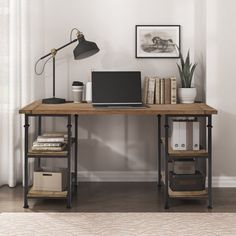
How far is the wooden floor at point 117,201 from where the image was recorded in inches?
145

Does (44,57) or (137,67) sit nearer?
(44,57)

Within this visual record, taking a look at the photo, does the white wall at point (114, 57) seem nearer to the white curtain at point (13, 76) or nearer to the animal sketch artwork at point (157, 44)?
the animal sketch artwork at point (157, 44)

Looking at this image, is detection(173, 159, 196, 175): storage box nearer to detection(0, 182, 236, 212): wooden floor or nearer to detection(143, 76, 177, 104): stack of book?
detection(0, 182, 236, 212): wooden floor

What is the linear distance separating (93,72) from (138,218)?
4.54 ft

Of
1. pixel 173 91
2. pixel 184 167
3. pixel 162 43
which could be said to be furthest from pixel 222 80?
pixel 184 167

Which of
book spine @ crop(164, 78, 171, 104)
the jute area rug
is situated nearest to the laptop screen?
book spine @ crop(164, 78, 171, 104)

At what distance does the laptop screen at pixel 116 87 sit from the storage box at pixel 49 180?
2.21 feet

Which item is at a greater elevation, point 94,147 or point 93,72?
point 93,72

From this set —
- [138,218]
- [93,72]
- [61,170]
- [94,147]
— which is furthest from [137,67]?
[138,218]

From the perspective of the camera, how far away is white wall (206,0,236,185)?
4.18 meters

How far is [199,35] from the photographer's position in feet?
14.5

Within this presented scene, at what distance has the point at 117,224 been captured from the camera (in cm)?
330

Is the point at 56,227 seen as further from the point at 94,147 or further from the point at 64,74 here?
the point at 64,74

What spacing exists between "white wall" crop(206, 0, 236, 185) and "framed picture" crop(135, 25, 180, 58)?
0.38 metres
